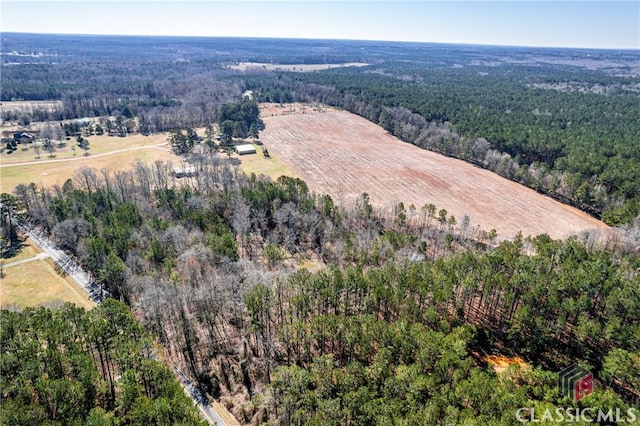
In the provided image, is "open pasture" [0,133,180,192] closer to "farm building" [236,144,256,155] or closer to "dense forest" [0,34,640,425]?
"farm building" [236,144,256,155]

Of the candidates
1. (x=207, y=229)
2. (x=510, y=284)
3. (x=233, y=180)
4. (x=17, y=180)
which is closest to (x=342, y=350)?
(x=510, y=284)

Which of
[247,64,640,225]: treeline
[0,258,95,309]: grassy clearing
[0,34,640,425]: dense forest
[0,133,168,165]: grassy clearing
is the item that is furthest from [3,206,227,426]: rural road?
[247,64,640,225]: treeline

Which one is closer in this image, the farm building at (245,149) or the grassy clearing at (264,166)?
the grassy clearing at (264,166)

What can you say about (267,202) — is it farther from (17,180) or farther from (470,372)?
(17,180)

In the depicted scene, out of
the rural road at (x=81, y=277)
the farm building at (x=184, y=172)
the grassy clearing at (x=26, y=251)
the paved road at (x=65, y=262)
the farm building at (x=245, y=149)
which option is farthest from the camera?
the farm building at (x=245, y=149)

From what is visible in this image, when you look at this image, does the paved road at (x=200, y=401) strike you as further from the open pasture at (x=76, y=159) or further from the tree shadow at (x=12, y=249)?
the open pasture at (x=76, y=159)

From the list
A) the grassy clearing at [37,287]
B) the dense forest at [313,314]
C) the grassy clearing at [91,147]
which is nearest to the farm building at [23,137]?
the grassy clearing at [91,147]

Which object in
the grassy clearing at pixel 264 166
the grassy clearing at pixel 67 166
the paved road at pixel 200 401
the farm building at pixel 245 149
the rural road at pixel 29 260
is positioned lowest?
the paved road at pixel 200 401
